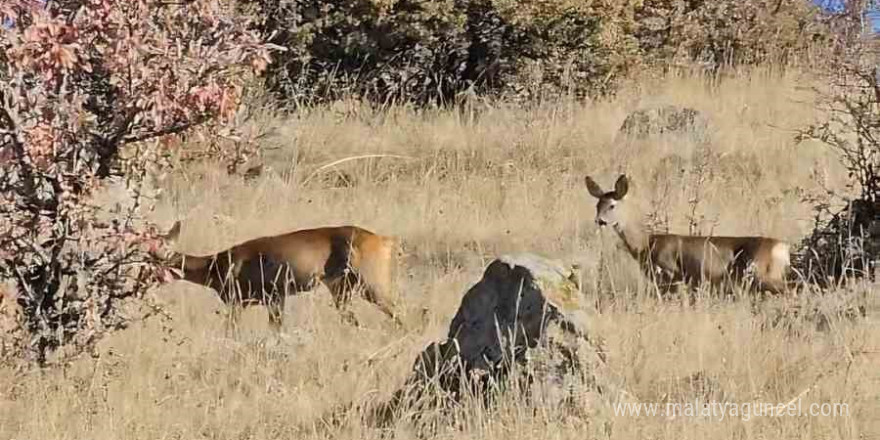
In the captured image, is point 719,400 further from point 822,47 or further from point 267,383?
point 822,47

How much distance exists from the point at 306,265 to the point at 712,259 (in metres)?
2.92

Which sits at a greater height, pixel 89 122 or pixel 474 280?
pixel 89 122

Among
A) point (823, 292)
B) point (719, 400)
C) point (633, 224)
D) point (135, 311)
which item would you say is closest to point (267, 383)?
point (135, 311)

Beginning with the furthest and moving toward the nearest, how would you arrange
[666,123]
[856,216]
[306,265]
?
[666,123] → [856,216] → [306,265]

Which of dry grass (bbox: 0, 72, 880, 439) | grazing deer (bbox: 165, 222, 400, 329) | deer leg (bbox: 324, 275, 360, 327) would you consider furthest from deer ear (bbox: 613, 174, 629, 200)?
deer leg (bbox: 324, 275, 360, 327)

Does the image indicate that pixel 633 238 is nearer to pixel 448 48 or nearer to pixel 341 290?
pixel 341 290

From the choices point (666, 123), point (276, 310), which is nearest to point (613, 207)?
point (276, 310)

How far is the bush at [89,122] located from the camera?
6008 millimetres

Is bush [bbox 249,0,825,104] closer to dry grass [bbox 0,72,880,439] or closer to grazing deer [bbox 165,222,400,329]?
dry grass [bbox 0,72,880,439]

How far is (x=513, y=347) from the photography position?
19.4ft

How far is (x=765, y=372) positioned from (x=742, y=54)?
40.6ft

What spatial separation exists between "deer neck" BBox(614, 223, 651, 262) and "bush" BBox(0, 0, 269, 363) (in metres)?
4.38

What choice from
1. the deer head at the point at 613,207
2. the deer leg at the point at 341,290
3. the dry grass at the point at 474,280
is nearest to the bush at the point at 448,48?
the dry grass at the point at 474,280

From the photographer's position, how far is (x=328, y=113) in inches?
586
